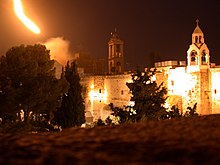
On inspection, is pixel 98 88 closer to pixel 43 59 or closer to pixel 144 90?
pixel 43 59

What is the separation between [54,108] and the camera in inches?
804

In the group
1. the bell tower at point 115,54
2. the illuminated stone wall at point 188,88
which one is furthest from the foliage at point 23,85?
the bell tower at point 115,54

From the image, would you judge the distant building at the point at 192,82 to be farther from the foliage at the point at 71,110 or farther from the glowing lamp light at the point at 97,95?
the foliage at the point at 71,110

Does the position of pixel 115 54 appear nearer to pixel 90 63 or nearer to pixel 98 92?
pixel 98 92

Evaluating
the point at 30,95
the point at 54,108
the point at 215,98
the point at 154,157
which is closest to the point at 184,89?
the point at 215,98

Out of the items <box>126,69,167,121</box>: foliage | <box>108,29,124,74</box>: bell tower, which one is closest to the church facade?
<box>108,29,124,74</box>: bell tower

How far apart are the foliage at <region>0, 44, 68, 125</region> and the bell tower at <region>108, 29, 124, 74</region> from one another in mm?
30768

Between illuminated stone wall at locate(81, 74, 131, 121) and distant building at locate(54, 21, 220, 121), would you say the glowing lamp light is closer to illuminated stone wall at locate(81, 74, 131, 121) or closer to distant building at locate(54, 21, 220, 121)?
illuminated stone wall at locate(81, 74, 131, 121)

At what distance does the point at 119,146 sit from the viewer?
4.20 m

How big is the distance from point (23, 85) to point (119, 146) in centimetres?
1552

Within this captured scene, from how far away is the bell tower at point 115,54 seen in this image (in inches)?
1991

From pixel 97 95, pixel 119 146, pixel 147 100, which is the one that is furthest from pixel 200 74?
pixel 119 146

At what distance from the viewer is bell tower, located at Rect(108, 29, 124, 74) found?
50.6 metres

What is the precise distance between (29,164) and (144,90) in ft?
40.9
